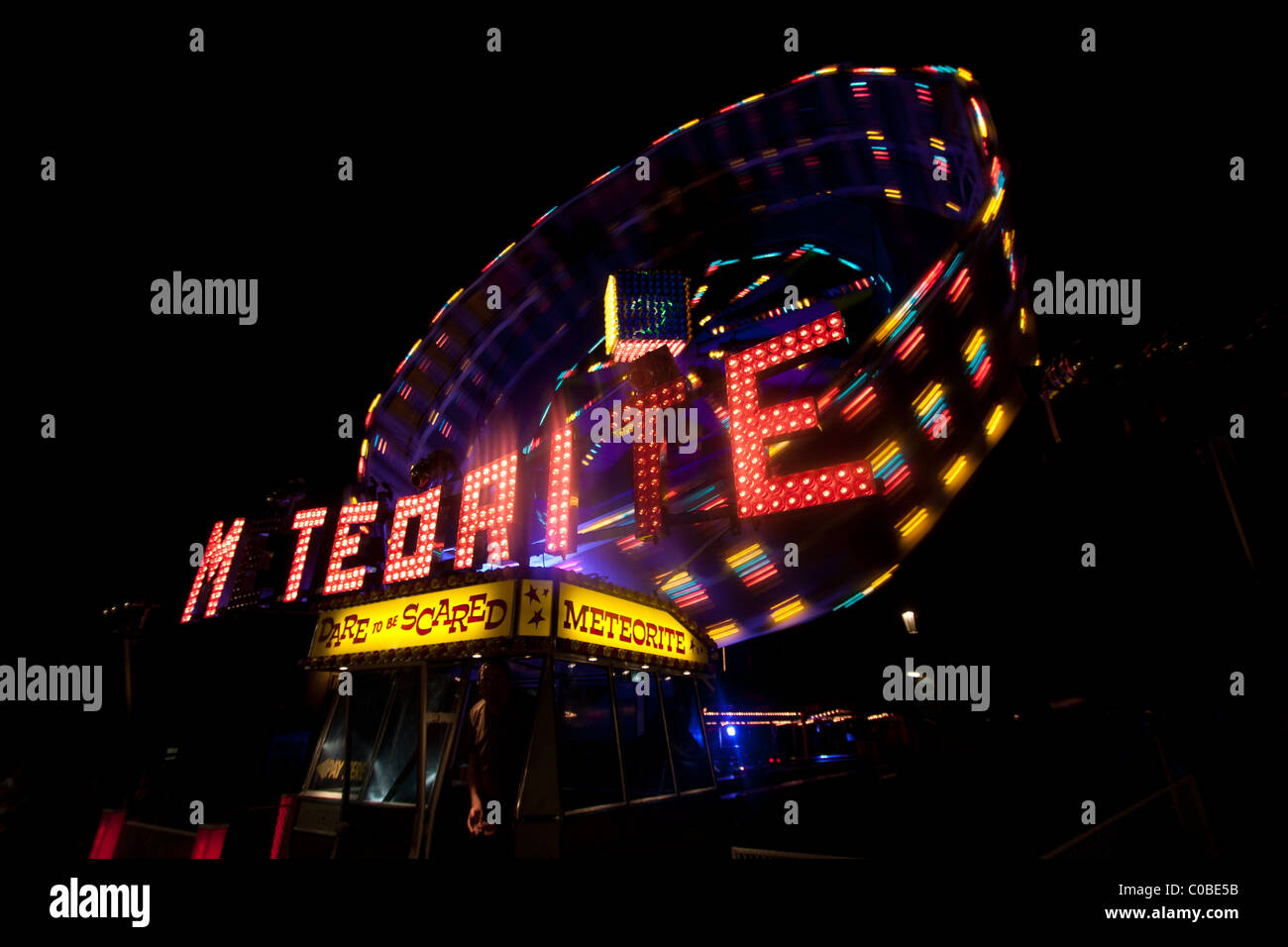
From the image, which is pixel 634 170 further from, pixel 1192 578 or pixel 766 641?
pixel 766 641

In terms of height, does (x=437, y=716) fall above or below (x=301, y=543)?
below

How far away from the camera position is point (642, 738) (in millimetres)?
9656

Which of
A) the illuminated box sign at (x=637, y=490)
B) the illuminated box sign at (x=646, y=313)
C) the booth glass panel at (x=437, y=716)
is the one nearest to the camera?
the booth glass panel at (x=437, y=716)

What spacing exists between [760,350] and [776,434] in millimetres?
1597

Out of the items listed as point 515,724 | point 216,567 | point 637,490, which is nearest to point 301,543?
point 216,567

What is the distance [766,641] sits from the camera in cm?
3684

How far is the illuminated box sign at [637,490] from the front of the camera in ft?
27.7

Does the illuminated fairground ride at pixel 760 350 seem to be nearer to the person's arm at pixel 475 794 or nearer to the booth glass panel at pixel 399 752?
the booth glass panel at pixel 399 752

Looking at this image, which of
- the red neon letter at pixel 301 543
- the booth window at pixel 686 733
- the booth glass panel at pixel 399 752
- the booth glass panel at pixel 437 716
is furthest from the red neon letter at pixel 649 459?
the red neon letter at pixel 301 543

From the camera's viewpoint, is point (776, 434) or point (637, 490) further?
point (637, 490)

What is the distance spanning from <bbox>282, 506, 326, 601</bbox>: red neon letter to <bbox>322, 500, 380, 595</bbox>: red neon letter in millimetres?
915

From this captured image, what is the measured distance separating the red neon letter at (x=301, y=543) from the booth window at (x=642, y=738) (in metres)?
7.95

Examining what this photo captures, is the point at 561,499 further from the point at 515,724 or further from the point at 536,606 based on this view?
the point at 515,724
